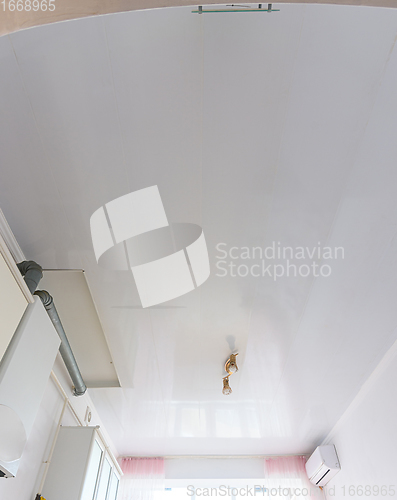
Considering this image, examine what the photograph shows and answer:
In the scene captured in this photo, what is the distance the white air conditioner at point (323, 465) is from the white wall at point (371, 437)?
69 mm

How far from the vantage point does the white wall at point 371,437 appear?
2.48 meters

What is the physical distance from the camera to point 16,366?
1421 mm

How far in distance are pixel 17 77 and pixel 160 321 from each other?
4.91ft

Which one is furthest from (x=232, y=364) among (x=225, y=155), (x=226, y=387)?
(x=225, y=155)

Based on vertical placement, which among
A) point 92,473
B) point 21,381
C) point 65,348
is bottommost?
point 21,381

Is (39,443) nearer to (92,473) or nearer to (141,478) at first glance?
(92,473)

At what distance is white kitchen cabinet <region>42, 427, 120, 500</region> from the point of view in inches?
89.7

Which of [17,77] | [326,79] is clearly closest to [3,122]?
[17,77]

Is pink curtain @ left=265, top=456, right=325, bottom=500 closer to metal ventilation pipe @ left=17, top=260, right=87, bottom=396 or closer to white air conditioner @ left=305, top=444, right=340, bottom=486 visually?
white air conditioner @ left=305, top=444, right=340, bottom=486

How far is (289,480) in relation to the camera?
3871mm

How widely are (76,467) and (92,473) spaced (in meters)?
0.23

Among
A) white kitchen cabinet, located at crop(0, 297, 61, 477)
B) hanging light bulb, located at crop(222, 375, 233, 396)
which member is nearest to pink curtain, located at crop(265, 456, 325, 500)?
hanging light bulb, located at crop(222, 375, 233, 396)

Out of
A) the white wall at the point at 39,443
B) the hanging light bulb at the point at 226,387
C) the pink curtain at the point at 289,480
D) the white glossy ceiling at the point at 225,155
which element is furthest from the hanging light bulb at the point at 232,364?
the pink curtain at the point at 289,480

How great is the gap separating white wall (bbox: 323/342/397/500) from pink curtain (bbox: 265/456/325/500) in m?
0.42
